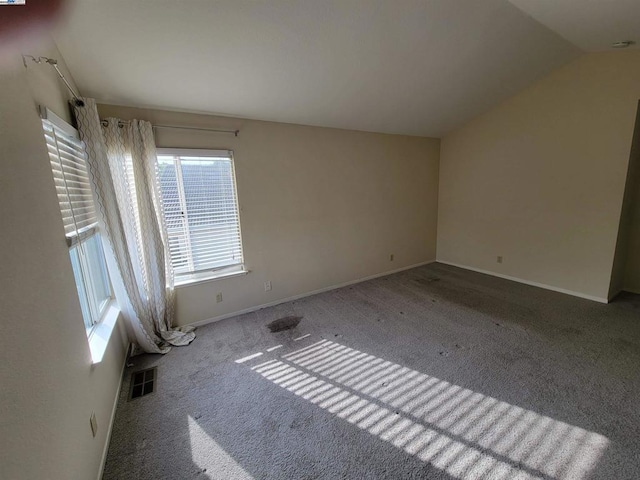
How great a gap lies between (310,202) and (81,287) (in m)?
2.42

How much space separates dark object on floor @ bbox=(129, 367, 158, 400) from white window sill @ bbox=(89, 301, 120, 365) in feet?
1.51

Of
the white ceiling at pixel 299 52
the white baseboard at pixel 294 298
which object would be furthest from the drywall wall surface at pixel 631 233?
the white baseboard at pixel 294 298

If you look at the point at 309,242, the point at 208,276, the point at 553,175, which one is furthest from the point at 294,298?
the point at 553,175

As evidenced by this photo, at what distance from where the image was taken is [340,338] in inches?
105

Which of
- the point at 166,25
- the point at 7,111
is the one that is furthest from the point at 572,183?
the point at 7,111

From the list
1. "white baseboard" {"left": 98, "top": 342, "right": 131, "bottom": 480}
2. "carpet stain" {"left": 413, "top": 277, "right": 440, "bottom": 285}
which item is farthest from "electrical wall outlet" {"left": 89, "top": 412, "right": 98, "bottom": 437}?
"carpet stain" {"left": 413, "top": 277, "right": 440, "bottom": 285}

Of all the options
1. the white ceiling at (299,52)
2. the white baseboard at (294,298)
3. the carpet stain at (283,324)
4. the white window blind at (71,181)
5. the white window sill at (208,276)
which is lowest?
the carpet stain at (283,324)

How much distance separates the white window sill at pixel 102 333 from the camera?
169 cm

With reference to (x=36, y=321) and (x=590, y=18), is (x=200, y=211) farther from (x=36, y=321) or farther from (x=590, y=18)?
Answer: (x=590, y=18)

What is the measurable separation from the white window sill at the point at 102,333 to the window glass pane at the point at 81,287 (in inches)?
3.1

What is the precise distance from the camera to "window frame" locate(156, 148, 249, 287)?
2.66 metres

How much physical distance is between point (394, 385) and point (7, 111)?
259 centimetres

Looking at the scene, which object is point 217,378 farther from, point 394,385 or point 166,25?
point 166,25

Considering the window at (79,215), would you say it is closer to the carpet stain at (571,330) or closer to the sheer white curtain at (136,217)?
the sheer white curtain at (136,217)
